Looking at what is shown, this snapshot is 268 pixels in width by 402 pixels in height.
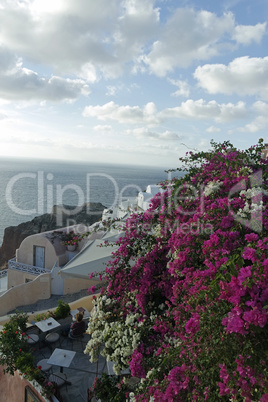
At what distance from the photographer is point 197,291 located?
4094 millimetres

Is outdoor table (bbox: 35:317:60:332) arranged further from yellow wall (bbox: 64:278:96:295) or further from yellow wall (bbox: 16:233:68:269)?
yellow wall (bbox: 16:233:68:269)

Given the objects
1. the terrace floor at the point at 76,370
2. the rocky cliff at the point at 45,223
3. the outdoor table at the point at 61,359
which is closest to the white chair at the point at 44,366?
the terrace floor at the point at 76,370

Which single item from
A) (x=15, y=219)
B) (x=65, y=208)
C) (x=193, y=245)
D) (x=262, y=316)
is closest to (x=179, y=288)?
(x=193, y=245)

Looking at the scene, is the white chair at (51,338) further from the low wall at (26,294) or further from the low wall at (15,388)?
the low wall at (26,294)

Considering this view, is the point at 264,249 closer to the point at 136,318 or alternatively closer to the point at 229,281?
the point at 229,281

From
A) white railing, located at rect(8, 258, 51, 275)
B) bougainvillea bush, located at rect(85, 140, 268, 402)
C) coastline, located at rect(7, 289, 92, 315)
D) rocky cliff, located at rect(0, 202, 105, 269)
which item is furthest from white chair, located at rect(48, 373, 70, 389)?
rocky cliff, located at rect(0, 202, 105, 269)

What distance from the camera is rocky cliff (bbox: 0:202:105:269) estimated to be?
136 ft

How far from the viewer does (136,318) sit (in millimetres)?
5516

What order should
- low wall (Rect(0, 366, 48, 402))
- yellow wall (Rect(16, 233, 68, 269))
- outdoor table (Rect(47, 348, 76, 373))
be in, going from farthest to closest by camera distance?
1. yellow wall (Rect(16, 233, 68, 269))
2. outdoor table (Rect(47, 348, 76, 373))
3. low wall (Rect(0, 366, 48, 402))

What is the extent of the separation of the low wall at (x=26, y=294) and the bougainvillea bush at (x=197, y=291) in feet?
37.3

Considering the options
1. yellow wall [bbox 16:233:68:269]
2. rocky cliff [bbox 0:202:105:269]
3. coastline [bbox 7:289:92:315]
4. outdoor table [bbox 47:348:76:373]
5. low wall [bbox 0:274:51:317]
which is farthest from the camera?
rocky cliff [bbox 0:202:105:269]

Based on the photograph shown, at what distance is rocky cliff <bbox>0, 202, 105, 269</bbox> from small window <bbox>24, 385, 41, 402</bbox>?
3125 cm

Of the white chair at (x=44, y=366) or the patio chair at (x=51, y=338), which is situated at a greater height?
the white chair at (x=44, y=366)

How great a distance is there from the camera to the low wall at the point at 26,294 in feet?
51.9
